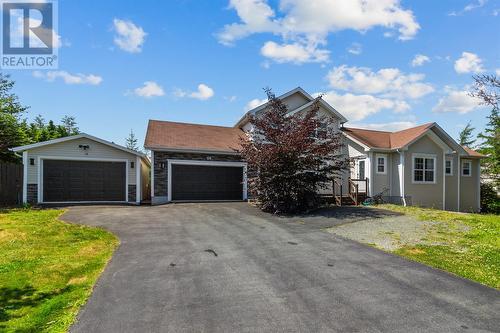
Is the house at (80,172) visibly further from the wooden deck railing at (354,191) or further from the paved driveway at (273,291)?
the wooden deck railing at (354,191)

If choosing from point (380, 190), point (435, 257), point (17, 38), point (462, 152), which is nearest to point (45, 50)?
point (17, 38)

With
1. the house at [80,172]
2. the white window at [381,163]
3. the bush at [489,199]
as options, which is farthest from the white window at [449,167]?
the house at [80,172]

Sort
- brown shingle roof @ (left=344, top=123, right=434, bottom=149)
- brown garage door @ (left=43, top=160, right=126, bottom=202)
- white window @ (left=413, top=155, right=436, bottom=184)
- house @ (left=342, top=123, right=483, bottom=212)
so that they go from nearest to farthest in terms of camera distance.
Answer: brown garage door @ (left=43, top=160, right=126, bottom=202) < house @ (left=342, top=123, right=483, bottom=212) < brown shingle roof @ (left=344, top=123, right=434, bottom=149) < white window @ (left=413, top=155, right=436, bottom=184)

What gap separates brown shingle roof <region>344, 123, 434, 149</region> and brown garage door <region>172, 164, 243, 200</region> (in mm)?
7897

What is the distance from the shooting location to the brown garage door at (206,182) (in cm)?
1784

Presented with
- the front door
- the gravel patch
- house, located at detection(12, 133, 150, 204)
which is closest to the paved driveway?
the gravel patch

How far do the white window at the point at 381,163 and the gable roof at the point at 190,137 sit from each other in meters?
8.52

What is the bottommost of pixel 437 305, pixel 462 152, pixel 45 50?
pixel 437 305

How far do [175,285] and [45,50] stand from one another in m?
13.6

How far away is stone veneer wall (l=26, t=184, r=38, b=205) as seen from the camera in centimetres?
1595

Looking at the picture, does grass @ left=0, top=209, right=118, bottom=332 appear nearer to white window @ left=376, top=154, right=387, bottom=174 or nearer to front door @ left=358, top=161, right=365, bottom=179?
front door @ left=358, top=161, right=365, bottom=179

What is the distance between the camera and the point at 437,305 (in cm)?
478

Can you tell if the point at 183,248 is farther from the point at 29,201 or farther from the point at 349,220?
the point at 29,201

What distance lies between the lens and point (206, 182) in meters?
18.4
